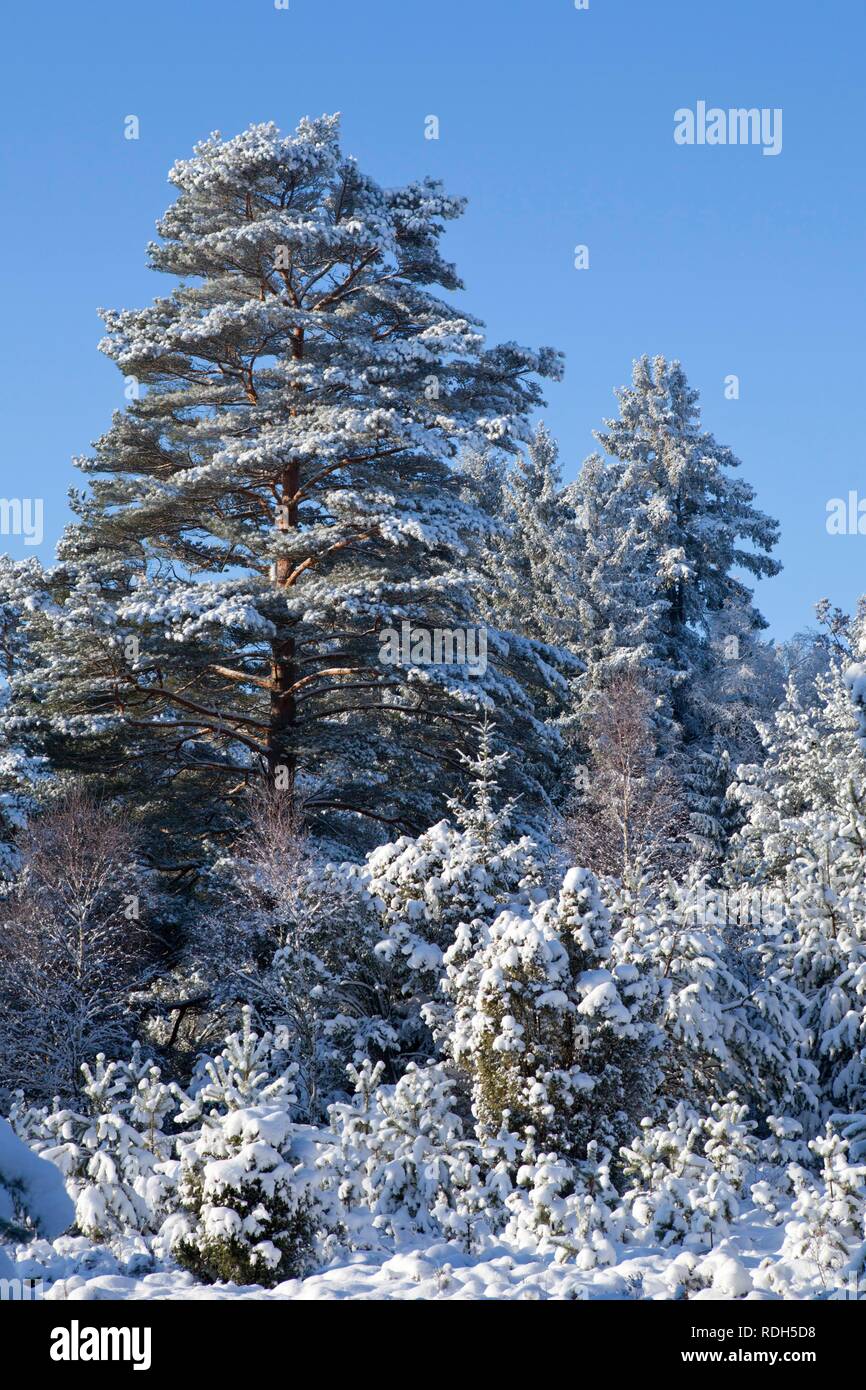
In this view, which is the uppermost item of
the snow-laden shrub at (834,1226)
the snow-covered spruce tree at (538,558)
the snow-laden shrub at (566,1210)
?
the snow-covered spruce tree at (538,558)

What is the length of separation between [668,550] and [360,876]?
2433cm

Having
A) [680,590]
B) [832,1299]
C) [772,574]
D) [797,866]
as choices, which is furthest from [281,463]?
[772,574]

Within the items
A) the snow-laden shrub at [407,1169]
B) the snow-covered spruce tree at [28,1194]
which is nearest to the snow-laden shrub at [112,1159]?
the snow-laden shrub at [407,1169]

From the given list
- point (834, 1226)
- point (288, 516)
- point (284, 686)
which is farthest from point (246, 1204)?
point (288, 516)

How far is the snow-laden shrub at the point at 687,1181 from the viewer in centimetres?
833

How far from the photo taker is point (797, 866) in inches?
567

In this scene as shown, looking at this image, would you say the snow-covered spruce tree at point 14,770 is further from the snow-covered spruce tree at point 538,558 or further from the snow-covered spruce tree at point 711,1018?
the snow-covered spruce tree at point 538,558

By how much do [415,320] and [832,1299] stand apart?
728 inches

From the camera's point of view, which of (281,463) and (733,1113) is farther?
(281,463)

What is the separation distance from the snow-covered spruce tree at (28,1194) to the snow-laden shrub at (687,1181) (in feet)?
16.3

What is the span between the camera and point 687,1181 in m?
8.74

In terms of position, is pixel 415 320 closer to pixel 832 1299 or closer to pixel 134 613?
pixel 134 613

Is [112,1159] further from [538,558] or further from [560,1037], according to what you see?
[538,558]
